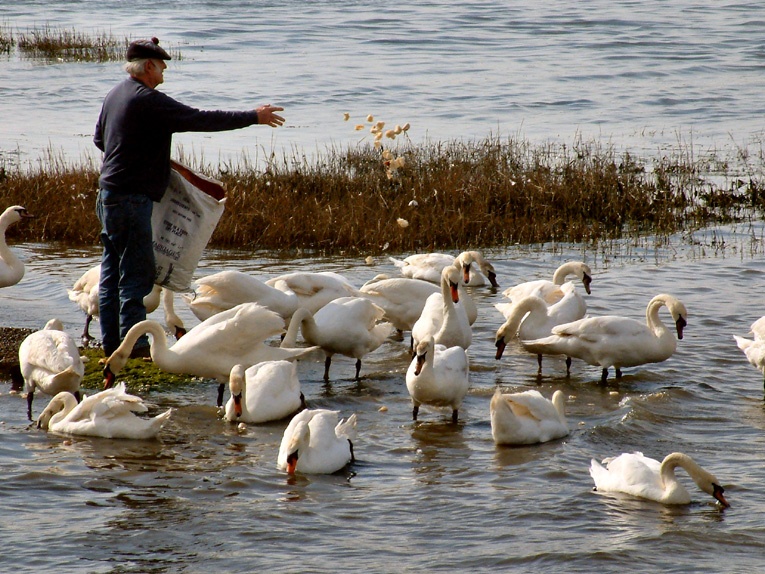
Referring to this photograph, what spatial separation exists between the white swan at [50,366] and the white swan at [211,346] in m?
0.33

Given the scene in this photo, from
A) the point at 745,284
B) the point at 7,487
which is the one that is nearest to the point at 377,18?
the point at 745,284

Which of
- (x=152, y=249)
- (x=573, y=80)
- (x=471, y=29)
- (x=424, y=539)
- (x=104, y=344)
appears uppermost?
(x=471, y=29)

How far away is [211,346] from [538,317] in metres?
3.42

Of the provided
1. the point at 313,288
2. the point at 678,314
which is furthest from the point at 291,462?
the point at 678,314

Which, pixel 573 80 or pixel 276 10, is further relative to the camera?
pixel 276 10

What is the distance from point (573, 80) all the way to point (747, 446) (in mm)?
25854

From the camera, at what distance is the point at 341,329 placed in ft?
31.1

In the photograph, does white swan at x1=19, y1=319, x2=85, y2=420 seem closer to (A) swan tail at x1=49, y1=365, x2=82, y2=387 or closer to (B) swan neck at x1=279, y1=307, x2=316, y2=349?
(A) swan tail at x1=49, y1=365, x2=82, y2=387

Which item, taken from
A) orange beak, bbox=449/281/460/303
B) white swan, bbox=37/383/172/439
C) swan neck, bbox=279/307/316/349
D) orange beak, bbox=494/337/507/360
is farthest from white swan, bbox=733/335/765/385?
white swan, bbox=37/383/172/439

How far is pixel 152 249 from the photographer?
9.02 metres

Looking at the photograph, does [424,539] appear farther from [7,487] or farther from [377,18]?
[377,18]

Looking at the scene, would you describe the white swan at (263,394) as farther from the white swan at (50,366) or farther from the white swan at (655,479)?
the white swan at (655,479)

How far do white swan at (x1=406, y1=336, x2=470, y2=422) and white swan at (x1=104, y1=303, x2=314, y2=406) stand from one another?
4.17 feet

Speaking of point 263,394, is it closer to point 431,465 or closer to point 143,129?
point 431,465
